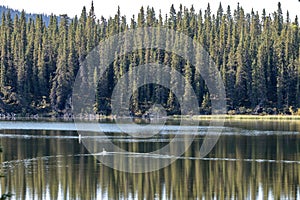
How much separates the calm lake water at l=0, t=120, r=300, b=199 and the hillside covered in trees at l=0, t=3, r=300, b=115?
52308mm

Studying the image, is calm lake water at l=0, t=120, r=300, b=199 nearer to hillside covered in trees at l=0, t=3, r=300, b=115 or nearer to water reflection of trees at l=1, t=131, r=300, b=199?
water reflection of trees at l=1, t=131, r=300, b=199

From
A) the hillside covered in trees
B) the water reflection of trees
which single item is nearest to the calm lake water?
the water reflection of trees

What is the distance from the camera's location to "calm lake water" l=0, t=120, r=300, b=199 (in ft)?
105

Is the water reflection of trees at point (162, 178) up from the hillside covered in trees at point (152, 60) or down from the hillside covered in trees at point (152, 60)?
down

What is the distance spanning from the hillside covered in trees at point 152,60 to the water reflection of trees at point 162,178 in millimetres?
59530

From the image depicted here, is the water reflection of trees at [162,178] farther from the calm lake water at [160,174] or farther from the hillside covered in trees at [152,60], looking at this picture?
the hillside covered in trees at [152,60]

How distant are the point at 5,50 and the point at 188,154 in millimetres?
78774

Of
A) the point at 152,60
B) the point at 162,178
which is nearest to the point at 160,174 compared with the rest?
the point at 162,178

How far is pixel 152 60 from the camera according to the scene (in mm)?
116688

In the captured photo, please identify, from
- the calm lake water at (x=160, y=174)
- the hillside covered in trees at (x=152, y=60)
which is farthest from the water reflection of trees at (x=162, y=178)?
the hillside covered in trees at (x=152, y=60)

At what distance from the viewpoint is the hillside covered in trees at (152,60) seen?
110000mm

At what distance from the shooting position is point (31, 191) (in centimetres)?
3222

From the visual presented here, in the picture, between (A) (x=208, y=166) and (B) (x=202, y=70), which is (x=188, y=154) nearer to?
(A) (x=208, y=166)

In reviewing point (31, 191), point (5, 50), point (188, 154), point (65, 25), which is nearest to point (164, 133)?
point (188, 154)
